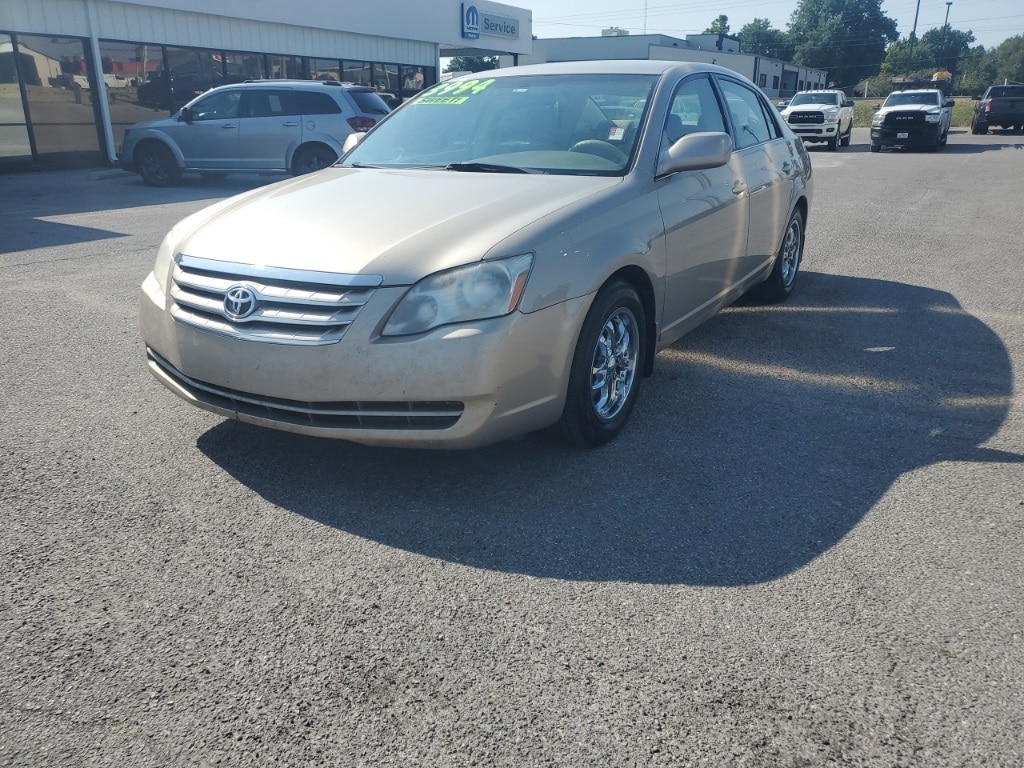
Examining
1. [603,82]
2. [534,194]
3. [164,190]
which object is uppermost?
[603,82]

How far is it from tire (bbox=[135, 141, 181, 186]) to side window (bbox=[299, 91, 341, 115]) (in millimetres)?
2514

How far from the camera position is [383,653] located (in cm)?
255

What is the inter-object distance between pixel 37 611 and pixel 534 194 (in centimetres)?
247

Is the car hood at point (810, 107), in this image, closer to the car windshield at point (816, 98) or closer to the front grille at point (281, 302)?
the car windshield at point (816, 98)

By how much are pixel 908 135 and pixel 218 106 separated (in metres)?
20.2

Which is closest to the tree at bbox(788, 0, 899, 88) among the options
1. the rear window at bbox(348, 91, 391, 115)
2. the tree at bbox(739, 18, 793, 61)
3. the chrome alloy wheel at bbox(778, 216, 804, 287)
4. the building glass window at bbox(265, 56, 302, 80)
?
the tree at bbox(739, 18, 793, 61)

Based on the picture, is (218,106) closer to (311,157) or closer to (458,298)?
(311,157)

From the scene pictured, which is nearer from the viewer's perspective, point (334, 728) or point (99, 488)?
point (334, 728)

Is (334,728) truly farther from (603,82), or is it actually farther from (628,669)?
(603,82)

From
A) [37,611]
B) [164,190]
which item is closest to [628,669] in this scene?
[37,611]

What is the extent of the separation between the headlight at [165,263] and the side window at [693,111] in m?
2.45

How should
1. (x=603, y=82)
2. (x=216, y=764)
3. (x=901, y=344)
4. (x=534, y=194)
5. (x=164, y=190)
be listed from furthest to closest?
1. (x=164, y=190)
2. (x=901, y=344)
3. (x=603, y=82)
4. (x=534, y=194)
5. (x=216, y=764)

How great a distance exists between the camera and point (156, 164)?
15.5m

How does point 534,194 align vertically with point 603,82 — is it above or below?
below
